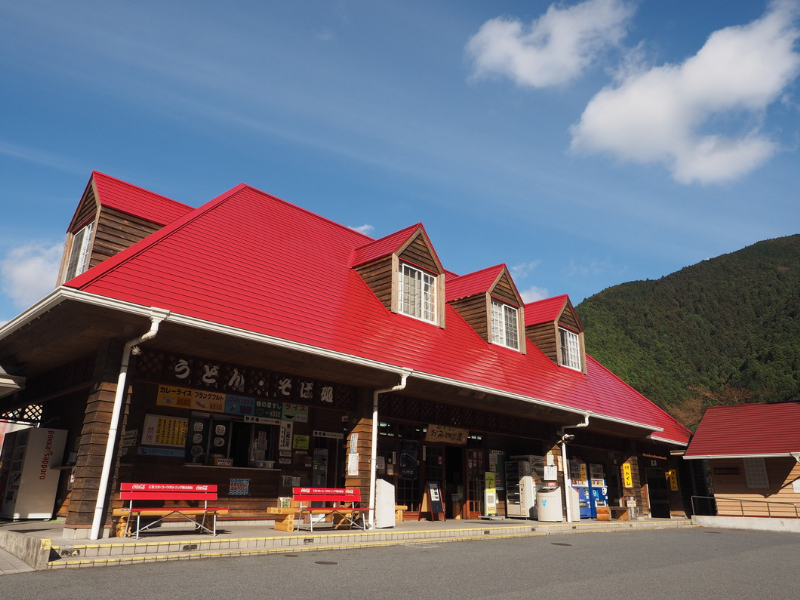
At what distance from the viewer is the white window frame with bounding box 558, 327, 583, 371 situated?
22422 millimetres

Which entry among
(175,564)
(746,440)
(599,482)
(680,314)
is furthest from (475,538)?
(680,314)

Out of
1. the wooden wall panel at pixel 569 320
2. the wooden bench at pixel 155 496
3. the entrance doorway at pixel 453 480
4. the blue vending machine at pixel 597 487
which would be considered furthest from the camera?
the wooden wall panel at pixel 569 320

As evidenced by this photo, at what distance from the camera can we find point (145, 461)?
11.3 meters

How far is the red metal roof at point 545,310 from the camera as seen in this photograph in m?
22.4

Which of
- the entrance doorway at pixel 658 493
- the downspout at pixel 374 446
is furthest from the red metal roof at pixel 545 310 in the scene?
the downspout at pixel 374 446

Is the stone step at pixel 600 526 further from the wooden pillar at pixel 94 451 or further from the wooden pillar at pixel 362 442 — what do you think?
the wooden pillar at pixel 94 451

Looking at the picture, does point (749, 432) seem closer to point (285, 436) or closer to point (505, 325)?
point (505, 325)

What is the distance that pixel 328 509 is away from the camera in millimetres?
11453

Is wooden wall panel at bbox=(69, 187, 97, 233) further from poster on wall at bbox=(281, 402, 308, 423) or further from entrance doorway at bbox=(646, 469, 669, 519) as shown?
entrance doorway at bbox=(646, 469, 669, 519)

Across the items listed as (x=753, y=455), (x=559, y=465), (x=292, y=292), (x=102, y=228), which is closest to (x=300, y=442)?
(x=292, y=292)

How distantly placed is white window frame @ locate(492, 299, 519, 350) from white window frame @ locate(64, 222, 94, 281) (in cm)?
1194

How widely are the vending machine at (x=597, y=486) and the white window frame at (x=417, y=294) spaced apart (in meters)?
9.39

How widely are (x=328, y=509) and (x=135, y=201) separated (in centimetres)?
891

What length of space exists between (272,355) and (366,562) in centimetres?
412
